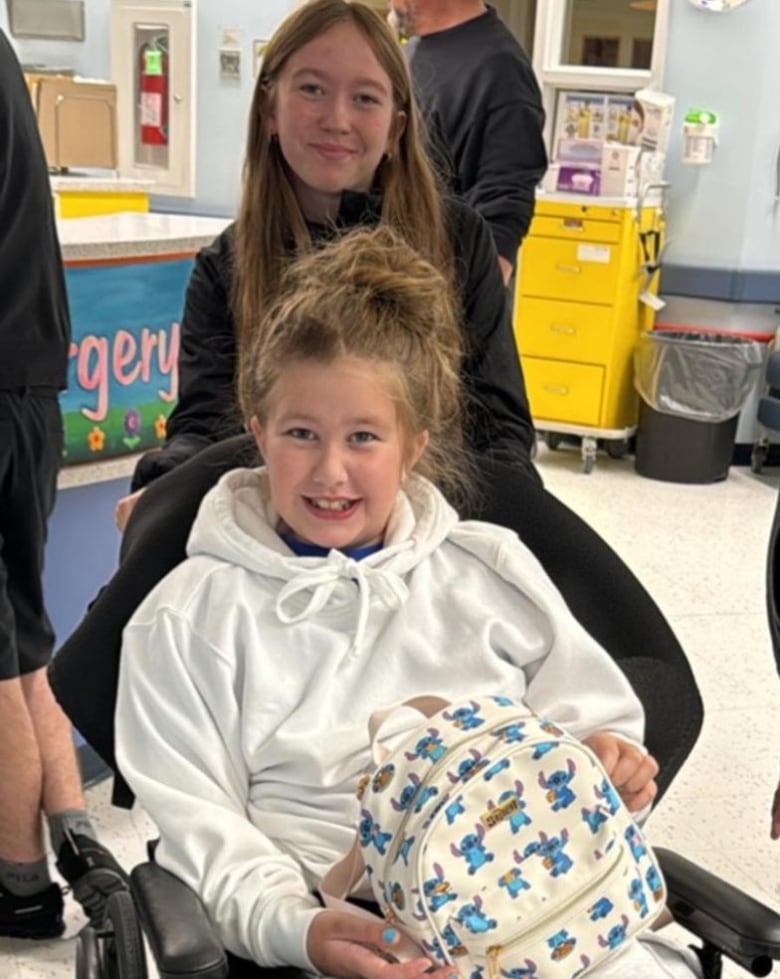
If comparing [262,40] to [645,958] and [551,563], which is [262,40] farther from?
[645,958]

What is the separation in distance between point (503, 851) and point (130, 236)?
1841 millimetres

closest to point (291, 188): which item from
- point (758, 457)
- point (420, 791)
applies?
point (420, 791)

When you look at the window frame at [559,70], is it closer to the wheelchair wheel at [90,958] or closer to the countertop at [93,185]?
the countertop at [93,185]

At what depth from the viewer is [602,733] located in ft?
4.51

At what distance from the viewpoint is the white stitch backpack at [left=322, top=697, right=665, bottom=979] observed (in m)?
1.12

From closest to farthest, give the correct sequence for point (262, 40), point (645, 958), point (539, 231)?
point (645, 958), point (539, 231), point (262, 40)

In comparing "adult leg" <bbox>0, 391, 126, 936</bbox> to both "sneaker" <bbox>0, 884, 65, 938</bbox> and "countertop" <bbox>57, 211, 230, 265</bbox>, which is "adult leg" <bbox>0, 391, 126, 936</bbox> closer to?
"sneaker" <bbox>0, 884, 65, 938</bbox>

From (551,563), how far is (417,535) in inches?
6.8

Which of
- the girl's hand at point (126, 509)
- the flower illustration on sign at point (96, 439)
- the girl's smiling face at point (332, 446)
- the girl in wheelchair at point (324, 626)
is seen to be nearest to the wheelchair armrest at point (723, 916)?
the girl in wheelchair at point (324, 626)

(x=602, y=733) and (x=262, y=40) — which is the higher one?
(x=262, y=40)

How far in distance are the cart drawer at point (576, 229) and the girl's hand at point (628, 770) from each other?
13.4 ft

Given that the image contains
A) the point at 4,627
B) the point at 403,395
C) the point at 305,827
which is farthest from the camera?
the point at 4,627

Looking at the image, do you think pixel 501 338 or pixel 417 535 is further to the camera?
pixel 501 338

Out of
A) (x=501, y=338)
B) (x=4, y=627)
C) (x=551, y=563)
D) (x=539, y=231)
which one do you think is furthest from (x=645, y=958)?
(x=539, y=231)
